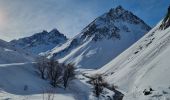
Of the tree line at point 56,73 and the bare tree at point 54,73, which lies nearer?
the bare tree at point 54,73

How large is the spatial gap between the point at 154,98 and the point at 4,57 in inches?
3892

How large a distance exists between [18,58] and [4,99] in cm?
8583

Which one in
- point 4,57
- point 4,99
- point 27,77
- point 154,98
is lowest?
point 154,98

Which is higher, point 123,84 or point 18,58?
point 18,58

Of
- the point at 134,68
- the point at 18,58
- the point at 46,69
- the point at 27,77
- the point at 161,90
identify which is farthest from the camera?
the point at 134,68

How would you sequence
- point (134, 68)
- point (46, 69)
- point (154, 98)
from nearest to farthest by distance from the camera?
point (154, 98)
point (46, 69)
point (134, 68)

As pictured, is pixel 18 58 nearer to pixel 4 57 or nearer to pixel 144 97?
pixel 4 57

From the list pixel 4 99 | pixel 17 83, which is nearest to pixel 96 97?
pixel 17 83

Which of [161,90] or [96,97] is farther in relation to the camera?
[96,97]

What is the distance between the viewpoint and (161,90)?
3209 cm

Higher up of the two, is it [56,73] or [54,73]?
[54,73]

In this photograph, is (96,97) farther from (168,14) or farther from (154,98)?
(168,14)

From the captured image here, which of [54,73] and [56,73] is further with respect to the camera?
[54,73]

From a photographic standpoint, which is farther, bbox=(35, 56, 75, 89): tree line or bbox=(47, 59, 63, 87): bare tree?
bbox=(35, 56, 75, 89): tree line
